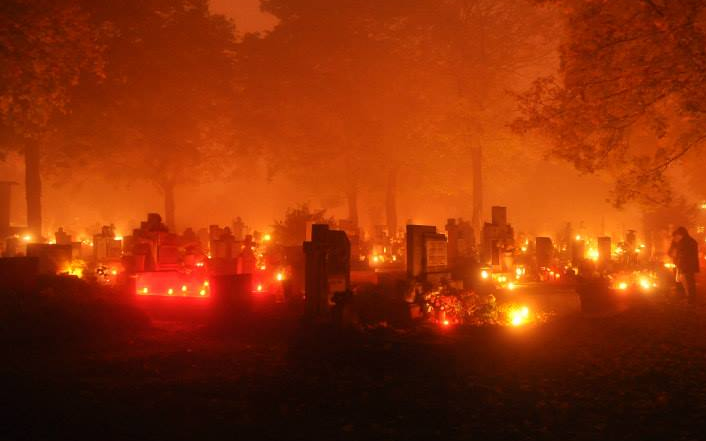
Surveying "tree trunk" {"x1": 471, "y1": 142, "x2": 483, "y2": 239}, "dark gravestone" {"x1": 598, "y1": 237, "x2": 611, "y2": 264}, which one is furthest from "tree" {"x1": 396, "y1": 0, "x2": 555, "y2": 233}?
"dark gravestone" {"x1": 598, "y1": 237, "x2": 611, "y2": 264}

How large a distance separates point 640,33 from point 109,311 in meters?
12.2

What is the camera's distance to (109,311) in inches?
376

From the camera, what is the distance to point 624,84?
12.7 m

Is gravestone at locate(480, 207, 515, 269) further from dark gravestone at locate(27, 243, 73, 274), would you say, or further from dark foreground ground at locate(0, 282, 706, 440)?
dark gravestone at locate(27, 243, 73, 274)

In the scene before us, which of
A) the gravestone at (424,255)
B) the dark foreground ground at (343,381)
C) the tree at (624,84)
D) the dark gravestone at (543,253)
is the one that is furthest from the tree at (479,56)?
the dark foreground ground at (343,381)

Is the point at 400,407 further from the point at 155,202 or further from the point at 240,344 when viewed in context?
the point at 155,202

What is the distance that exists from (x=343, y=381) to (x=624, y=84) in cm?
1043

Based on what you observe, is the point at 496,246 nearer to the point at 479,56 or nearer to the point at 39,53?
the point at 39,53

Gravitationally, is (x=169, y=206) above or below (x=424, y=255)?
above

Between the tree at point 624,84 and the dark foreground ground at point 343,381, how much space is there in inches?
219

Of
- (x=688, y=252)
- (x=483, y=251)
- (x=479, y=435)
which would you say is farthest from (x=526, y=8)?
(x=479, y=435)

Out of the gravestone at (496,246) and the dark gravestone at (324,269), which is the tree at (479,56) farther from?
the dark gravestone at (324,269)

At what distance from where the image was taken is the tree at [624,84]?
11281mm

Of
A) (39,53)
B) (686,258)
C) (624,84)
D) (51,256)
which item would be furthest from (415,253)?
(39,53)
